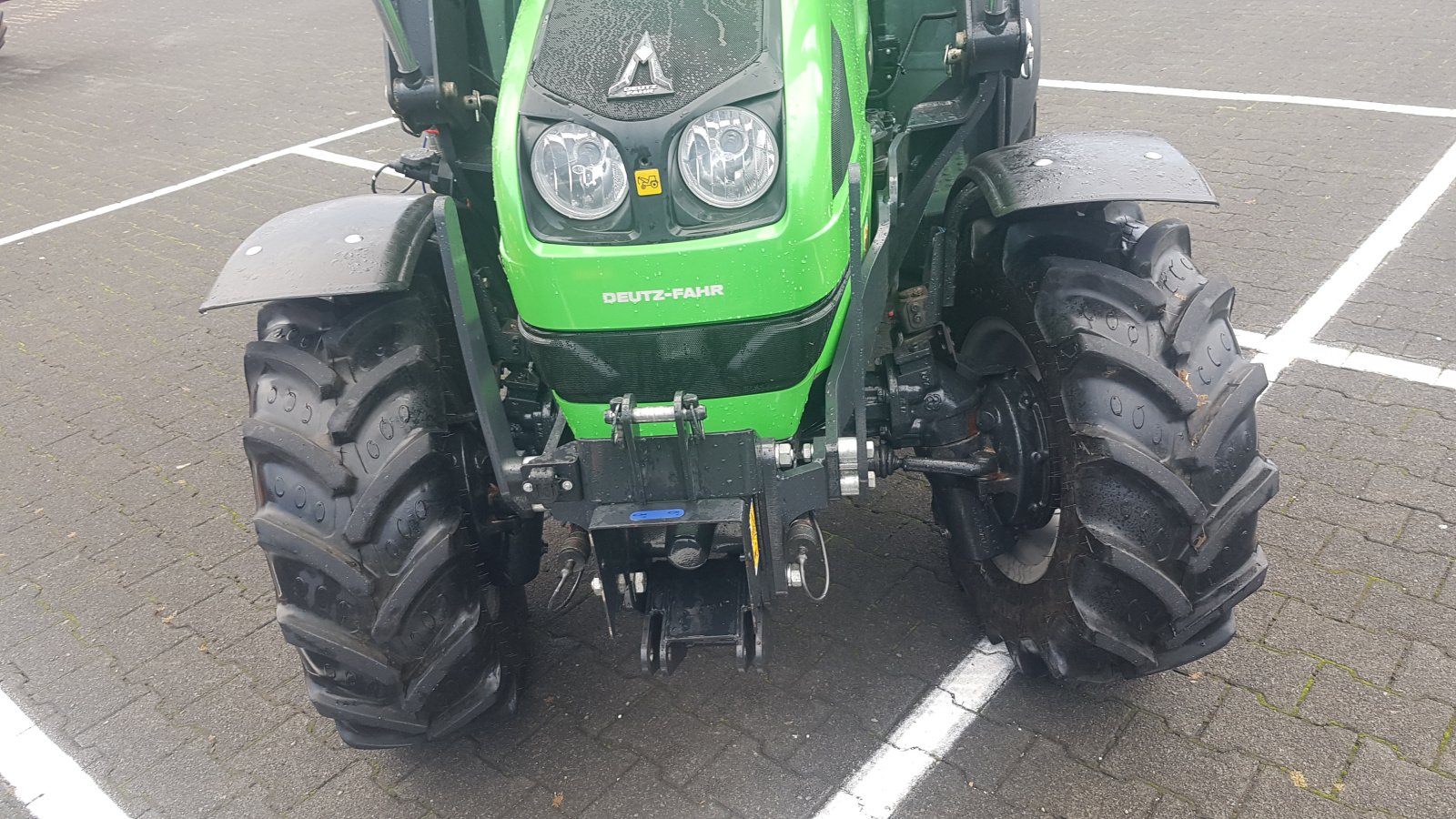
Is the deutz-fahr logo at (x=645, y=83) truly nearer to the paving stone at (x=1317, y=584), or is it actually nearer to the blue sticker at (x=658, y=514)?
the blue sticker at (x=658, y=514)

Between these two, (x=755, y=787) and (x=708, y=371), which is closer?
(x=708, y=371)

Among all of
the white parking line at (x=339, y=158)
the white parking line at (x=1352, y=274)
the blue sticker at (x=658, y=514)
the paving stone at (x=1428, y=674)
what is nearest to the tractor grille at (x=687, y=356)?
the blue sticker at (x=658, y=514)

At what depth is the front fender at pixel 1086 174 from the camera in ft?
9.18

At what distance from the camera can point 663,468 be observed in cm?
255

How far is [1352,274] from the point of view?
5559 mm

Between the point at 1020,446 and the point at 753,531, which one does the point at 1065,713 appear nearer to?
the point at 1020,446

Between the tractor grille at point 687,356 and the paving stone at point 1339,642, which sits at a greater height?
the tractor grille at point 687,356

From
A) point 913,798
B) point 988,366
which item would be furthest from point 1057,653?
point 988,366

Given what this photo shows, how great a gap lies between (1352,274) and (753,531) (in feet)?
14.1

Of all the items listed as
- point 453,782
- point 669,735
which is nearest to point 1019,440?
point 669,735

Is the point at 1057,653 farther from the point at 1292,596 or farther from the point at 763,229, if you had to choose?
the point at 763,229

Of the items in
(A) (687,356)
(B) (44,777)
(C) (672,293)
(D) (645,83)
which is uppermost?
(D) (645,83)

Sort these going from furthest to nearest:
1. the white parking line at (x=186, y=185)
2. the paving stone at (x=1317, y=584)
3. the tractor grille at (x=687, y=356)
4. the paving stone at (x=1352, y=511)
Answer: the white parking line at (x=186, y=185) < the paving stone at (x=1352, y=511) < the paving stone at (x=1317, y=584) < the tractor grille at (x=687, y=356)

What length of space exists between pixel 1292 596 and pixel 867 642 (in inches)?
52.1
